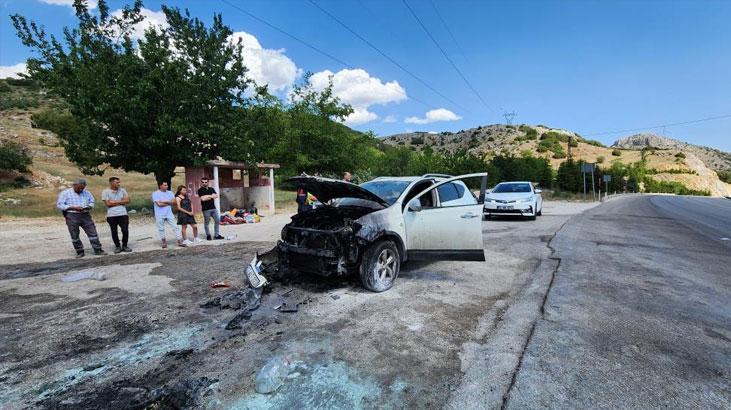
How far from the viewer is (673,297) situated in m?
5.02

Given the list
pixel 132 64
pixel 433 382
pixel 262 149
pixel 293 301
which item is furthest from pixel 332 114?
pixel 433 382

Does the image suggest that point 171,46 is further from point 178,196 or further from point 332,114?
point 178,196

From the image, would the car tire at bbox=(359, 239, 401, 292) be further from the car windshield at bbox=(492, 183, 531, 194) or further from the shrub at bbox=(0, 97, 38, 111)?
the shrub at bbox=(0, 97, 38, 111)

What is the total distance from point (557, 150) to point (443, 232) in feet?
316

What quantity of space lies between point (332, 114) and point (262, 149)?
6.88m

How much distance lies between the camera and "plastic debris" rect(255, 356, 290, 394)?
2.82m

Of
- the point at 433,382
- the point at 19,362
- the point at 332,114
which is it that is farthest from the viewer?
the point at 332,114

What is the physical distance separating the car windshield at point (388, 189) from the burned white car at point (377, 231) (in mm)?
17

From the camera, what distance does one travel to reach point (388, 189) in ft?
20.8

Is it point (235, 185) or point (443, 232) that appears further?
point (235, 185)

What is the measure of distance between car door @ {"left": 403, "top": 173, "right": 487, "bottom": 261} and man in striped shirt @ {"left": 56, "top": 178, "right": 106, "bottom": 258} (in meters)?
6.96

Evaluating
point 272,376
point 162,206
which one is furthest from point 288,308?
point 162,206

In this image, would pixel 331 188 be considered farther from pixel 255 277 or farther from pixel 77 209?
pixel 77 209

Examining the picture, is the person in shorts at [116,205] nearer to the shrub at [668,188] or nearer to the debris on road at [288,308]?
the debris on road at [288,308]
